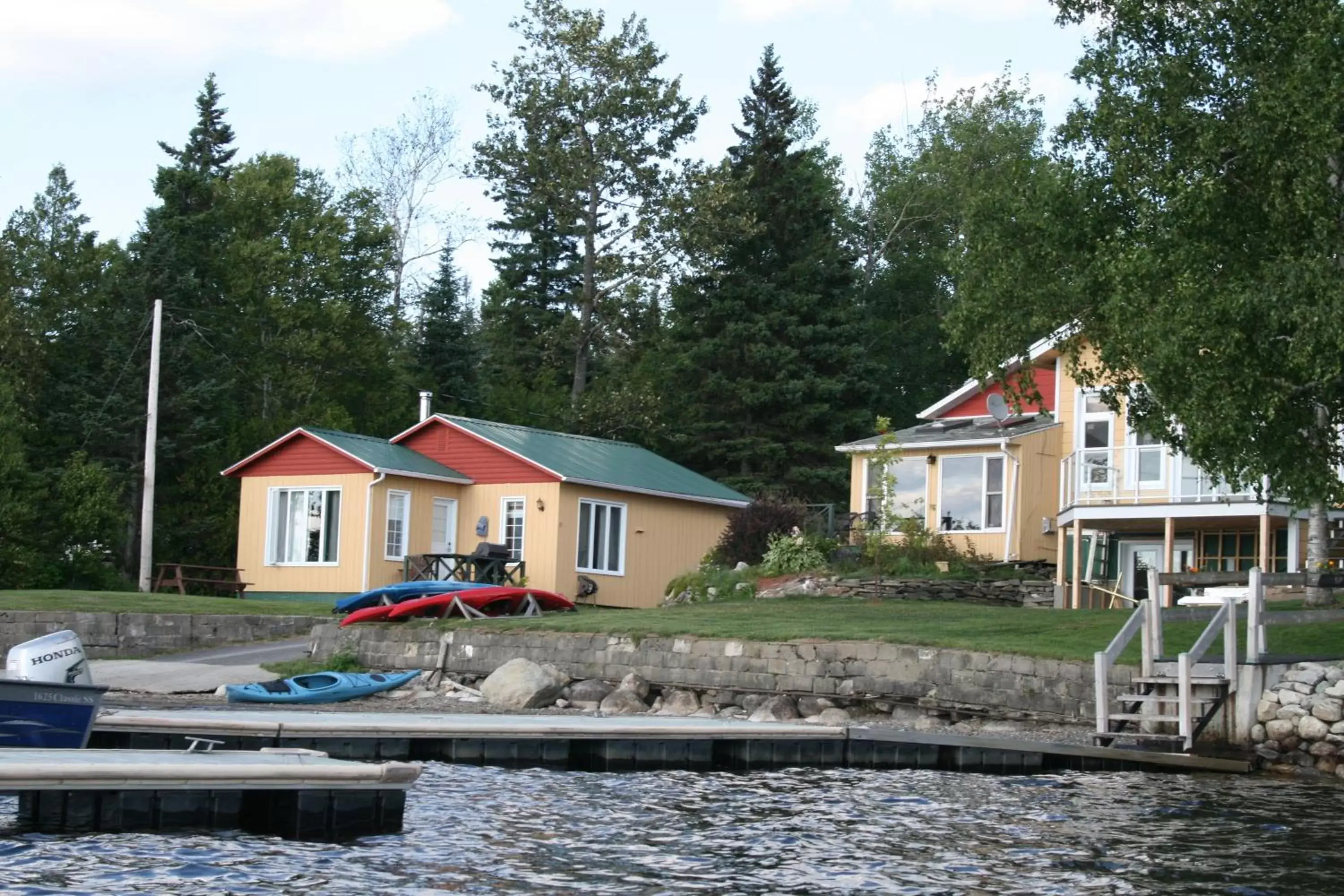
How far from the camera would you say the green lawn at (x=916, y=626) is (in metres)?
21.1

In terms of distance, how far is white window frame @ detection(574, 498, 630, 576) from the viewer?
117 ft

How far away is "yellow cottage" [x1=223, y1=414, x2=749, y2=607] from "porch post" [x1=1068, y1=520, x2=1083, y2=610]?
10283 mm

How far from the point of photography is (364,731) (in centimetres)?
1719

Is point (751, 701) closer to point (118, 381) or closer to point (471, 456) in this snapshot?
point (471, 456)

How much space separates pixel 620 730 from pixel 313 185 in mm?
40713

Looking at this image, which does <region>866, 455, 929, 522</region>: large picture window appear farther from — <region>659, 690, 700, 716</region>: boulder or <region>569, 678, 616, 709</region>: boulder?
<region>659, 690, 700, 716</region>: boulder

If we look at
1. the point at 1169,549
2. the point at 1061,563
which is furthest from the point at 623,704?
the point at 1061,563

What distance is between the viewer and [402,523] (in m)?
35.8

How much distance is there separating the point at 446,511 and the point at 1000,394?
41.0ft

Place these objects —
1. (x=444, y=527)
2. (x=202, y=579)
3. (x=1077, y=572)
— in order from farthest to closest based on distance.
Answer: (x=202, y=579) < (x=444, y=527) < (x=1077, y=572)

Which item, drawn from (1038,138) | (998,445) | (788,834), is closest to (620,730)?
(788,834)

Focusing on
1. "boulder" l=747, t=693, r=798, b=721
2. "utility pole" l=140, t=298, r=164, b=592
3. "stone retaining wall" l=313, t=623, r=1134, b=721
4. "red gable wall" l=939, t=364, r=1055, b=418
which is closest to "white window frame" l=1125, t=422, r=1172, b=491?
"red gable wall" l=939, t=364, r=1055, b=418

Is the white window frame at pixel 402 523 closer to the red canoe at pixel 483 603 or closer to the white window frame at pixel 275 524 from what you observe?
the white window frame at pixel 275 524

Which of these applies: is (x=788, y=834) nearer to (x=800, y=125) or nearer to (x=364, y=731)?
(x=364, y=731)
